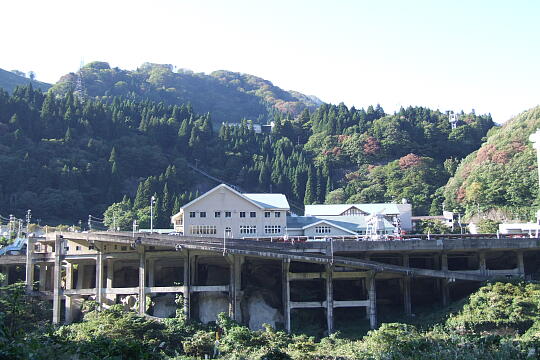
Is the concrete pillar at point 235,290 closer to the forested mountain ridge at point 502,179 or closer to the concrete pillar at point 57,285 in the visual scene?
the concrete pillar at point 57,285

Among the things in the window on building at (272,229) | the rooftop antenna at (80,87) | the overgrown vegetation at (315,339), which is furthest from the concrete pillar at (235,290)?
the rooftop antenna at (80,87)

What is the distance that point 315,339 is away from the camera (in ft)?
133

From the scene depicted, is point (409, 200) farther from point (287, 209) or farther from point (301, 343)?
point (301, 343)

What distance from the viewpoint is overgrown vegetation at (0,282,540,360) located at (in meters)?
27.4

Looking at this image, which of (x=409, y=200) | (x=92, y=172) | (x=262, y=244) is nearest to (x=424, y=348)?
(x=262, y=244)

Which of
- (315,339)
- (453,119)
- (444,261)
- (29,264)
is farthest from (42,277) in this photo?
(453,119)

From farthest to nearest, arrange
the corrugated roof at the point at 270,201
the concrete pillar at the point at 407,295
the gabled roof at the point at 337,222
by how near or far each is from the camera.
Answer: the gabled roof at the point at 337,222 → the corrugated roof at the point at 270,201 → the concrete pillar at the point at 407,295

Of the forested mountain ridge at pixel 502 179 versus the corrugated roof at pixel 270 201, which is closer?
the corrugated roof at pixel 270 201

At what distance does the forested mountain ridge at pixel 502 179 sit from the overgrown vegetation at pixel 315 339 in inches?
1270

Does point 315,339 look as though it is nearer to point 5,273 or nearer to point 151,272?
point 151,272

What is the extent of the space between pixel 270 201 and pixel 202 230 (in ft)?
23.0

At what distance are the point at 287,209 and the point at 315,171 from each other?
132 feet

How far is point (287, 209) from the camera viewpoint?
5550 centimetres

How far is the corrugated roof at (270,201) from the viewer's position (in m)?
55.4
